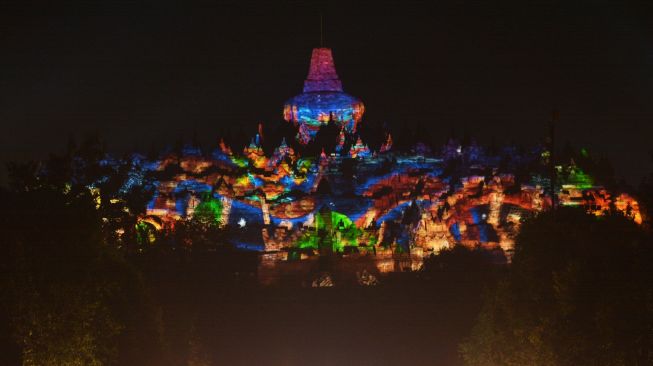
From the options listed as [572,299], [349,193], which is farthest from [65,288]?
[349,193]

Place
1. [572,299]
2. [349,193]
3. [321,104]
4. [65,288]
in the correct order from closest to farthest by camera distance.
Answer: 1. [65,288]
2. [572,299]
3. [349,193]
4. [321,104]

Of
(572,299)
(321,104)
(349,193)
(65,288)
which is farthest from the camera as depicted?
(321,104)

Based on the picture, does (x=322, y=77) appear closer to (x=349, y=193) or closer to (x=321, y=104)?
(x=321, y=104)

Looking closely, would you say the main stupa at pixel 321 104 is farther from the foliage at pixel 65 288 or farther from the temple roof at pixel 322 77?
the foliage at pixel 65 288

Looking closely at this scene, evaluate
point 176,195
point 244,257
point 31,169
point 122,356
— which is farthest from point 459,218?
point 122,356

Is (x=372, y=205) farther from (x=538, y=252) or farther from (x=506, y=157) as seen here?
(x=538, y=252)

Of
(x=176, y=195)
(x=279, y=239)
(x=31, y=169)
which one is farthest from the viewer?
(x=176, y=195)

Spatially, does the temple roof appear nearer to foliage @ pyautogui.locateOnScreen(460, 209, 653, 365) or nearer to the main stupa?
the main stupa

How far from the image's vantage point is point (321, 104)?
491 feet

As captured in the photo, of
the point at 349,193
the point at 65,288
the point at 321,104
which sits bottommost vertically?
the point at 65,288

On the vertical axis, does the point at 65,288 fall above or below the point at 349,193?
below

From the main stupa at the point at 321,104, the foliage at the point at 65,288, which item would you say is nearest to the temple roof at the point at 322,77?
the main stupa at the point at 321,104

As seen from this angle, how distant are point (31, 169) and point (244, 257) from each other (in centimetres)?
3722

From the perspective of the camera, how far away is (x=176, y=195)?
137375 mm
